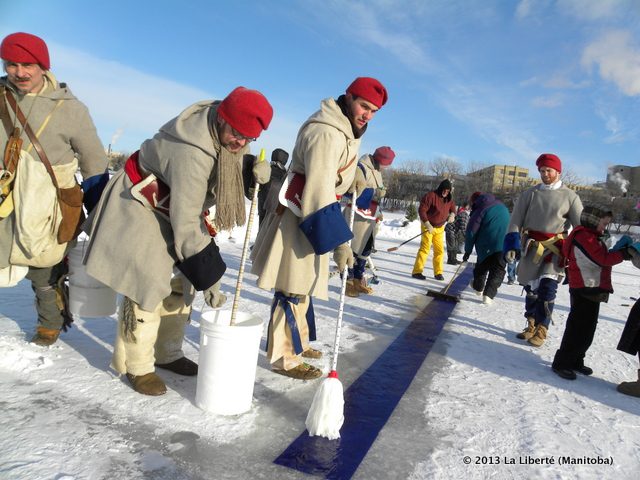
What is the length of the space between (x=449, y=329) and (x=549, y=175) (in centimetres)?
197

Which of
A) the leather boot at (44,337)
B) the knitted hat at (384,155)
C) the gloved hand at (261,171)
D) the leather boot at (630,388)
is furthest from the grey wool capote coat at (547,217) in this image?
the leather boot at (44,337)

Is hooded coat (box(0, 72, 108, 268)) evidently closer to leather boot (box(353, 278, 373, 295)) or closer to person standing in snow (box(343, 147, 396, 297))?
person standing in snow (box(343, 147, 396, 297))

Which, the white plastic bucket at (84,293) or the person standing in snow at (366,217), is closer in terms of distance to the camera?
the white plastic bucket at (84,293)

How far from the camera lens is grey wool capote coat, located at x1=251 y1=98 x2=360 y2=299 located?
267cm

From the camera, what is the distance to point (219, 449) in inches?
85.9

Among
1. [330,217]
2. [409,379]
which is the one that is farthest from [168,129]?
[409,379]

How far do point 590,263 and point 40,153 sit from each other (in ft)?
13.6

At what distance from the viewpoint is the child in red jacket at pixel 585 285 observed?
377 cm

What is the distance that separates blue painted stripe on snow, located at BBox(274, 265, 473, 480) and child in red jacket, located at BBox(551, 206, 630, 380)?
3.86ft

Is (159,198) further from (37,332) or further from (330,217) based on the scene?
(37,332)

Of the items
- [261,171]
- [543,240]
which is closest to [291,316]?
[261,171]

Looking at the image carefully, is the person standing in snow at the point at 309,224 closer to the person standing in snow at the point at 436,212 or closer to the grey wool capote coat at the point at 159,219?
the grey wool capote coat at the point at 159,219

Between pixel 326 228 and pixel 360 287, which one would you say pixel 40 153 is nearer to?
pixel 326 228

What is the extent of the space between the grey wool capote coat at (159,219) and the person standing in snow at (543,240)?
3.63m
